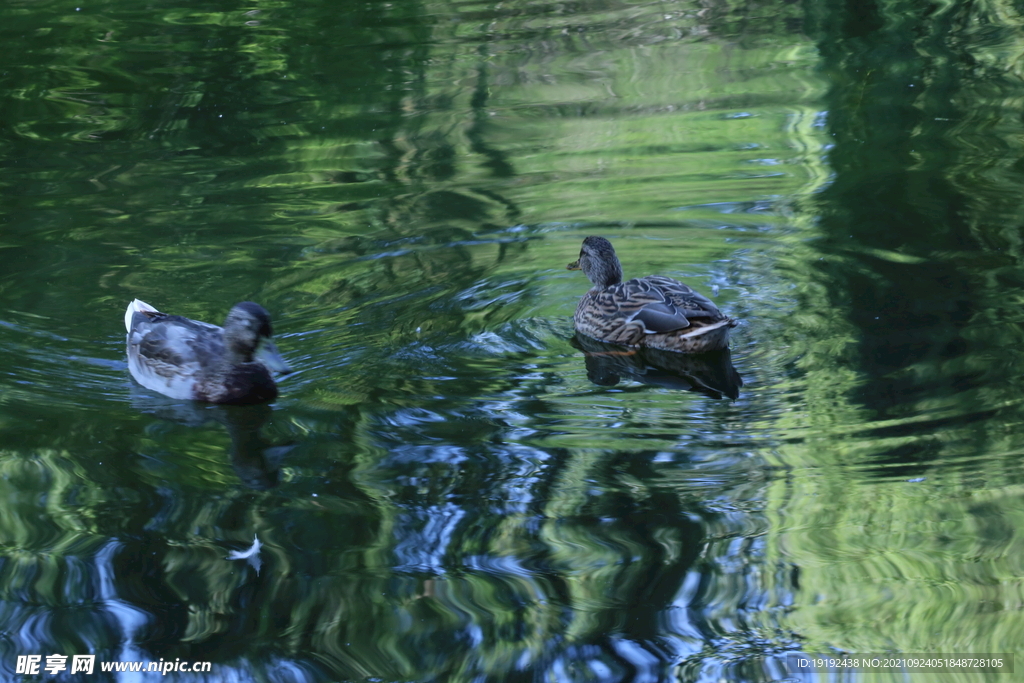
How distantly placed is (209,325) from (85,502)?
187 centimetres

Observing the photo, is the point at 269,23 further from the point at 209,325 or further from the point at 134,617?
the point at 134,617

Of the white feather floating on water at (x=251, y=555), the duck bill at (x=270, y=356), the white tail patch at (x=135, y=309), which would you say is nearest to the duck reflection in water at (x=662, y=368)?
the duck bill at (x=270, y=356)

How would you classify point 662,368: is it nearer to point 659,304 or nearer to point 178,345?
point 659,304

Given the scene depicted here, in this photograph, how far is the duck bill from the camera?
23.2ft

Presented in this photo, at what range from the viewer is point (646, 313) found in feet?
25.6

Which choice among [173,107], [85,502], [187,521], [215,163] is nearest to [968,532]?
[187,521]

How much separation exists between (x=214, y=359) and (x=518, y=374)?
6.08 ft

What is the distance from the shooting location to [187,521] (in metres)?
5.82

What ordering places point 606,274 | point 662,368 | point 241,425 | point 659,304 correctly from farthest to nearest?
point 606,274, point 659,304, point 662,368, point 241,425

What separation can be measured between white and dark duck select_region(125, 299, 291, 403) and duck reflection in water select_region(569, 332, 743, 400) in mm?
1994

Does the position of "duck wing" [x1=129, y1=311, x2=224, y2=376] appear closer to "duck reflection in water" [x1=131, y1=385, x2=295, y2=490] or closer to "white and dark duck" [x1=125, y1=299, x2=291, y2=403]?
"white and dark duck" [x1=125, y1=299, x2=291, y2=403]

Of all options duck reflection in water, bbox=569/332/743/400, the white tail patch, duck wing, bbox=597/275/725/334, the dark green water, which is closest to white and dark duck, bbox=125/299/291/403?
the dark green water

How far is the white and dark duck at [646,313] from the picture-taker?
24.5ft

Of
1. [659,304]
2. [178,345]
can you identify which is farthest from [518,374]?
[178,345]
